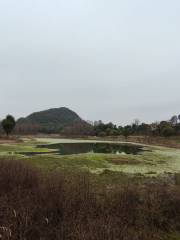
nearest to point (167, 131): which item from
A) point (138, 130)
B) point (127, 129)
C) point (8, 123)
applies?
point (127, 129)

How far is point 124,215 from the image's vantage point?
5.88m

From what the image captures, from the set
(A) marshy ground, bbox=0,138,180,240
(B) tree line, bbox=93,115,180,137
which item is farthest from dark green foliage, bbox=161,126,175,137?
(A) marshy ground, bbox=0,138,180,240

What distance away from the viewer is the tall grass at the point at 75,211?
4195 mm

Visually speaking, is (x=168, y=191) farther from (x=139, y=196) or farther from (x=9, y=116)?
(x=9, y=116)

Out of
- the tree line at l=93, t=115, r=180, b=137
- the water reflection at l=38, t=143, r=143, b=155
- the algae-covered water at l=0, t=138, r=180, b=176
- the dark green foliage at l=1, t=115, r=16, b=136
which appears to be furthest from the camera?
the tree line at l=93, t=115, r=180, b=137

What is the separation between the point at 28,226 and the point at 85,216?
48.8 inches

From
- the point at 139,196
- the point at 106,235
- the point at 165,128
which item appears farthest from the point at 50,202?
the point at 165,128

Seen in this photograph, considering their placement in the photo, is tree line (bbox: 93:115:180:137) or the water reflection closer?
the water reflection

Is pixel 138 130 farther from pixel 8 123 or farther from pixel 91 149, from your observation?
pixel 91 149

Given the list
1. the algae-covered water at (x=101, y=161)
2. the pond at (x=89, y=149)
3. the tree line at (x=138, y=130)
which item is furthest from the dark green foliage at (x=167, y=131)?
the algae-covered water at (x=101, y=161)

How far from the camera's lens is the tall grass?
4.20m

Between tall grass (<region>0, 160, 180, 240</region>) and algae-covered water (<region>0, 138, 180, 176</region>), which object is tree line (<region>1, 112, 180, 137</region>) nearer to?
algae-covered water (<region>0, 138, 180, 176</region>)

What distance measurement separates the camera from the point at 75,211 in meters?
5.12

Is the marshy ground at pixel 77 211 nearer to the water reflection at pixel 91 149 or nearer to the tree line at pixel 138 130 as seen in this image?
the water reflection at pixel 91 149
